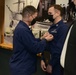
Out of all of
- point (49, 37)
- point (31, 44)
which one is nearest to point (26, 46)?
point (31, 44)

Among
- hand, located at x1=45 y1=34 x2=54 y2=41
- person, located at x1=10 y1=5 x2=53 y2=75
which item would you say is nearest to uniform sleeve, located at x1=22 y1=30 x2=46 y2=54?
person, located at x1=10 y1=5 x2=53 y2=75

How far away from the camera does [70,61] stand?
171 cm

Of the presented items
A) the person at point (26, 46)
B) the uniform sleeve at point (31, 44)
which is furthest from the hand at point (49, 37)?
the uniform sleeve at point (31, 44)

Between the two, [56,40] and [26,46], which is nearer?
[26,46]

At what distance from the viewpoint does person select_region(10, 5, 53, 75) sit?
246 centimetres

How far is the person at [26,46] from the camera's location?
2.46 meters

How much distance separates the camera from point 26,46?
2.47 m

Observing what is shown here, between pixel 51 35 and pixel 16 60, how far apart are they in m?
0.53

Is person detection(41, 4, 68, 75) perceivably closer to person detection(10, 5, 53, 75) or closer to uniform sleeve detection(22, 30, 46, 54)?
person detection(10, 5, 53, 75)

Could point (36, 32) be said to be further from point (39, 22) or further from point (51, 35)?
point (51, 35)

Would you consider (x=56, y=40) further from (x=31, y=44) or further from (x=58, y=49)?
(x=31, y=44)

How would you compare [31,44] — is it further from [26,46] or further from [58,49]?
[58,49]

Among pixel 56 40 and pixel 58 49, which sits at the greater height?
pixel 56 40

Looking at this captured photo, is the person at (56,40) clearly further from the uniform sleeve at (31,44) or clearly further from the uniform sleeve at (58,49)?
the uniform sleeve at (31,44)
